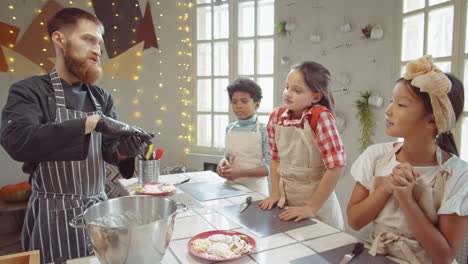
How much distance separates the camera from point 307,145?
4.61 ft

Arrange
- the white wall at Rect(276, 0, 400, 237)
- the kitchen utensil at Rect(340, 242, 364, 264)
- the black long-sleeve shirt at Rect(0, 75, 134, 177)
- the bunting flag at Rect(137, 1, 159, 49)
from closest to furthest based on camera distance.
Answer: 1. the kitchen utensil at Rect(340, 242, 364, 264)
2. the black long-sleeve shirt at Rect(0, 75, 134, 177)
3. the white wall at Rect(276, 0, 400, 237)
4. the bunting flag at Rect(137, 1, 159, 49)

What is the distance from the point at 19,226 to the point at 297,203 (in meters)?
2.96

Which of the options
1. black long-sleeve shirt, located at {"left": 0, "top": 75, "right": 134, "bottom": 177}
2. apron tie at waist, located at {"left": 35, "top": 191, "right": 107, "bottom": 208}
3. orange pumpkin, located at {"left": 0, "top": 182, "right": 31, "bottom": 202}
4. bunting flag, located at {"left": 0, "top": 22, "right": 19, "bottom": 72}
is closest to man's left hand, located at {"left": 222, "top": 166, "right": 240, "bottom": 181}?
apron tie at waist, located at {"left": 35, "top": 191, "right": 107, "bottom": 208}

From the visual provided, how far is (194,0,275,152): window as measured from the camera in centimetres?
341

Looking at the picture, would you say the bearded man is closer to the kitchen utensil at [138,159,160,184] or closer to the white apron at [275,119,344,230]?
the kitchen utensil at [138,159,160,184]

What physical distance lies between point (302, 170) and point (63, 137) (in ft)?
3.25

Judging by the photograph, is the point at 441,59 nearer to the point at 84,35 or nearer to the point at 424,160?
the point at 424,160

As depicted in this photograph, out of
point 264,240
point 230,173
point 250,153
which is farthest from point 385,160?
point 250,153

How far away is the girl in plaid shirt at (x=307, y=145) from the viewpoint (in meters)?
1.33

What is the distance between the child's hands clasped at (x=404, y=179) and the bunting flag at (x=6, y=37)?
3502mm

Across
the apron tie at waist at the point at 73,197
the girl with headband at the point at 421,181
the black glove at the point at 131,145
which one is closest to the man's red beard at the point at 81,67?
the black glove at the point at 131,145

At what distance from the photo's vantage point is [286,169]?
1477 mm

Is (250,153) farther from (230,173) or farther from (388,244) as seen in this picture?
(388,244)

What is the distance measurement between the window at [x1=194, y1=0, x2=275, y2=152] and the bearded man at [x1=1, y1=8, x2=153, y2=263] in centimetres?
229
